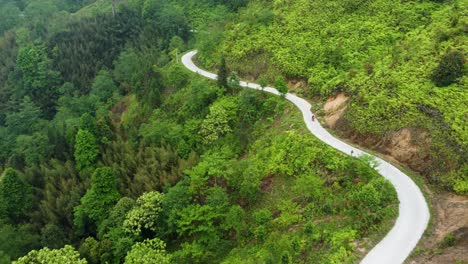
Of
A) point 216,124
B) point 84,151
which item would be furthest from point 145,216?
point 84,151

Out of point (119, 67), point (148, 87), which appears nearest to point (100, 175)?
point (148, 87)

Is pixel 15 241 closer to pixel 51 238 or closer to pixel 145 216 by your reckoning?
pixel 51 238

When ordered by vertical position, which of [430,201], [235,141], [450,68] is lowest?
[235,141]

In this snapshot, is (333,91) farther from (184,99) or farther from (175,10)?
(175,10)

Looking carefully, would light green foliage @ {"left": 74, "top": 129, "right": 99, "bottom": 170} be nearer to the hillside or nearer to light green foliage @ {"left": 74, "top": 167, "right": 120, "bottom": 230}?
the hillside

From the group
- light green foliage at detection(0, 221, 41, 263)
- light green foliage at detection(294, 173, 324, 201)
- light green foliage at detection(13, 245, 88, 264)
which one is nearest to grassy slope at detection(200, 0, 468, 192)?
light green foliage at detection(294, 173, 324, 201)

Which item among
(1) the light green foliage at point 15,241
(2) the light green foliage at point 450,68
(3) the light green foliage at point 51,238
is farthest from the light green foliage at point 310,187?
(1) the light green foliage at point 15,241

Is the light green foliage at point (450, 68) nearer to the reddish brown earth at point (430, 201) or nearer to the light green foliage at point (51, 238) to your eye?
the reddish brown earth at point (430, 201)
